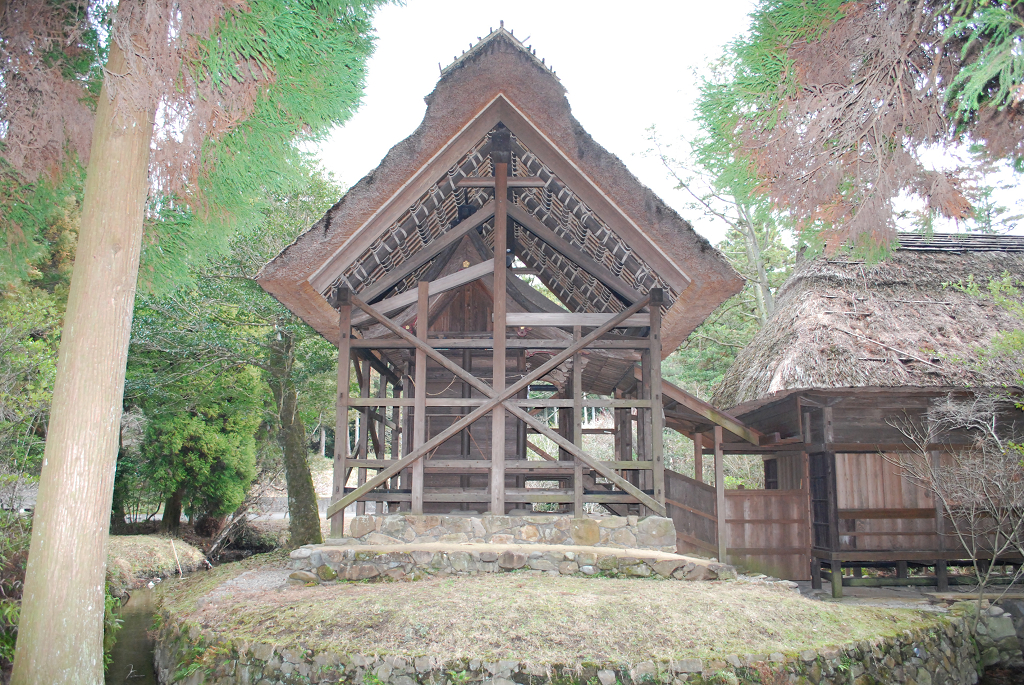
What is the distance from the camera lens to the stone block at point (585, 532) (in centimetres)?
707

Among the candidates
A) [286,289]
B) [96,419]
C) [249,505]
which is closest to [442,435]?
[286,289]

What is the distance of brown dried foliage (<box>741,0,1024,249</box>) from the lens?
17.3ft

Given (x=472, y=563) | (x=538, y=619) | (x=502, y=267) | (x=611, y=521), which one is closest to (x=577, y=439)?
(x=611, y=521)

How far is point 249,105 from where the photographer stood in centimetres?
565

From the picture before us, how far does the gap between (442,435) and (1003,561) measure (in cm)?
805

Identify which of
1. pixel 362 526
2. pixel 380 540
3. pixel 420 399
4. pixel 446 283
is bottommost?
pixel 380 540

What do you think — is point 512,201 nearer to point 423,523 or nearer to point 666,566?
point 423,523

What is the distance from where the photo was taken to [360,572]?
6641 millimetres

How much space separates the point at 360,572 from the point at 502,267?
3.68 meters

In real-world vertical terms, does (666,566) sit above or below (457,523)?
below

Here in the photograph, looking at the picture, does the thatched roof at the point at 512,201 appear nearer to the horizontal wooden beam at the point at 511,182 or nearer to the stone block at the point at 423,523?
the horizontal wooden beam at the point at 511,182

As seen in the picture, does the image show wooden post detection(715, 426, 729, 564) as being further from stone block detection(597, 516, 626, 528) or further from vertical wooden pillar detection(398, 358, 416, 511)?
vertical wooden pillar detection(398, 358, 416, 511)

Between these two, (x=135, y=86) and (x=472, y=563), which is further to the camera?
(x=472, y=563)

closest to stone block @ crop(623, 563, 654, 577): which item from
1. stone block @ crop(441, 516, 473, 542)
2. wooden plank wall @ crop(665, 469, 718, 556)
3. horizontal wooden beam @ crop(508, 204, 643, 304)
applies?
stone block @ crop(441, 516, 473, 542)
